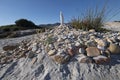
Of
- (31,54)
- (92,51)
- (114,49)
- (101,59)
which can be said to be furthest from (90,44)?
(31,54)

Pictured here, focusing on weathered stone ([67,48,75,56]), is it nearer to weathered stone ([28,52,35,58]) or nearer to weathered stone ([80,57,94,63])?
weathered stone ([80,57,94,63])

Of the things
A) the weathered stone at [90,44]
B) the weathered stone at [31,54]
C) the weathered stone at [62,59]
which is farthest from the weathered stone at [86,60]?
the weathered stone at [31,54]

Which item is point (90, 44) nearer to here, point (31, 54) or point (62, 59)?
point (62, 59)

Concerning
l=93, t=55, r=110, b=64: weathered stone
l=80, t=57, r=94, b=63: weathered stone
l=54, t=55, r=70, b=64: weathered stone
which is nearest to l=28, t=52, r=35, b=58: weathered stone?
l=54, t=55, r=70, b=64: weathered stone

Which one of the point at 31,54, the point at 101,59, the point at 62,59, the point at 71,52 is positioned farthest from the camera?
the point at 31,54

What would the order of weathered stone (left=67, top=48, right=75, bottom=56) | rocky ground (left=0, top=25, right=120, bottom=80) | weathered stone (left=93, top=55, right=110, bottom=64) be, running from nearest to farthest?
rocky ground (left=0, top=25, right=120, bottom=80)
weathered stone (left=93, top=55, right=110, bottom=64)
weathered stone (left=67, top=48, right=75, bottom=56)

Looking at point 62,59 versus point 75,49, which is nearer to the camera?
point 62,59

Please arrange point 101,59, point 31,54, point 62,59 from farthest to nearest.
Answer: point 31,54, point 62,59, point 101,59

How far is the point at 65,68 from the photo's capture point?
8.24 ft

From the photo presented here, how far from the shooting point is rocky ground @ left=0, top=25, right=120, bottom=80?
2387mm

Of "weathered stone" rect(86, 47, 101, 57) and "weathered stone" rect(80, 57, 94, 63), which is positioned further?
"weathered stone" rect(86, 47, 101, 57)

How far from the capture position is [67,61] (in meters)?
2.64

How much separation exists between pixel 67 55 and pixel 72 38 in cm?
71

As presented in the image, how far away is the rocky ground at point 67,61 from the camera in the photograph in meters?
2.39
